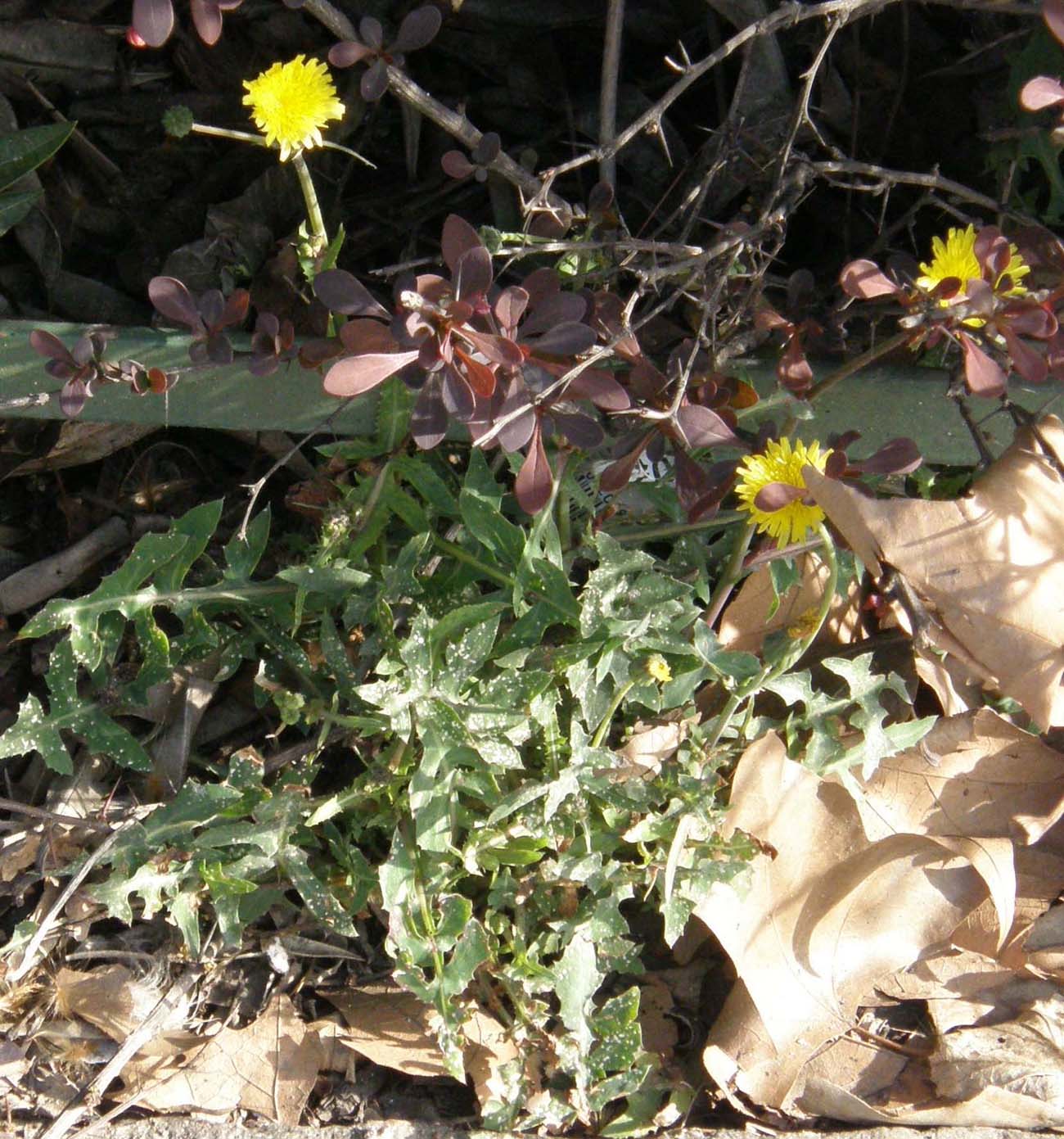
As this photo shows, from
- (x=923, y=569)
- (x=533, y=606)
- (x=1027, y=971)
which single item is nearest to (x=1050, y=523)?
(x=923, y=569)

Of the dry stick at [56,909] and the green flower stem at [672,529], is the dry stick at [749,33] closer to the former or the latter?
the green flower stem at [672,529]

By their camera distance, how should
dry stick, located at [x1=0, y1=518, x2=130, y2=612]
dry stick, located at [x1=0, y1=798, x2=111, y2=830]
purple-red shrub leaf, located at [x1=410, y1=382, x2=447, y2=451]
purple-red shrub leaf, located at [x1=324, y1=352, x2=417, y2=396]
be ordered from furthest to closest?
dry stick, located at [x1=0, y1=518, x2=130, y2=612]
dry stick, located at [x1=0, y1=798, x2=111, y2=830]
purple-red shrub leaf, located at [x1=410, y1=382, x2=447, y2=451]
purple-red shrub leaf, located at [x1=324, y1=352, x2=417, y2=396]

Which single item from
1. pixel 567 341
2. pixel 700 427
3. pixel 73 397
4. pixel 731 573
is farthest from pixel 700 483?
pixel 73 397

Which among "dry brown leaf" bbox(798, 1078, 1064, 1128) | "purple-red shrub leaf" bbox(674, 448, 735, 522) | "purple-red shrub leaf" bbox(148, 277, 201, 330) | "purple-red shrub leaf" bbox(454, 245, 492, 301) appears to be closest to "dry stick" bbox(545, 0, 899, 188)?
"purple-red shrub leaf" bbox(454, 245, 492, 301)

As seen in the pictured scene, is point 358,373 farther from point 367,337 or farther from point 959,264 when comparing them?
point 959,264

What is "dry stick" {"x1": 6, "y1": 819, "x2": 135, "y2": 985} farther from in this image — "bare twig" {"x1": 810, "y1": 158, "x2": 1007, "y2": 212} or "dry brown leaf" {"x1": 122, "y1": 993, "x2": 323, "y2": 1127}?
"bare twig" {"x1": 810, "y1": 158, "x2": 1007, "y2": 212}

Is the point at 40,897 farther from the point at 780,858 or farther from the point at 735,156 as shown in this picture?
the point at 735,156
